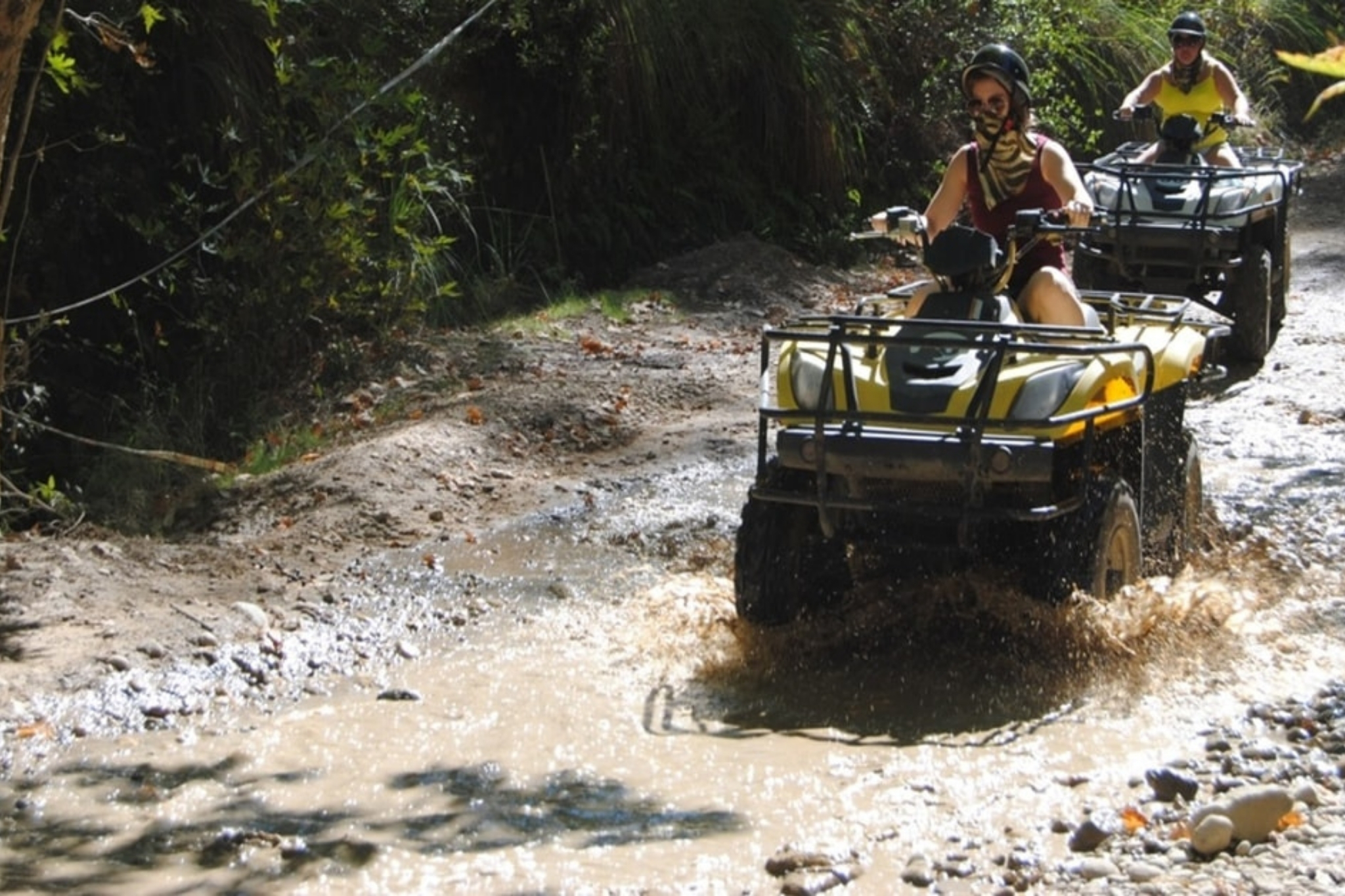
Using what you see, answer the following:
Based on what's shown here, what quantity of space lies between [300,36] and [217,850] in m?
6.36

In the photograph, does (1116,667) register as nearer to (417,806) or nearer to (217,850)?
(417,806)

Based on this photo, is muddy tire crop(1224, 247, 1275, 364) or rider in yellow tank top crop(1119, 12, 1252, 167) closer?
muddy tire crop(1224, 247, 1275, 364)

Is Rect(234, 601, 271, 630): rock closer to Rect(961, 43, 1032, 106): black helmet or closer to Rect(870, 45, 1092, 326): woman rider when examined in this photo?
Rect(870, 45, 1092, 326): woman rider

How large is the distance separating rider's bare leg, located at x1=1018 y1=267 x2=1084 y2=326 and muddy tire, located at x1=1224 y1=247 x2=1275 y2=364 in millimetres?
4521

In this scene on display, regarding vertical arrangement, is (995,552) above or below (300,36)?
below

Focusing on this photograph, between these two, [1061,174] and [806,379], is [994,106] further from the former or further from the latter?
[806,379]

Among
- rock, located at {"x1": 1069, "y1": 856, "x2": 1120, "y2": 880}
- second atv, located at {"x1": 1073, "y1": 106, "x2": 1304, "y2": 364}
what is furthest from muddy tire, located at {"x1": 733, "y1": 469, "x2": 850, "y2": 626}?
second atv, located at {"x1": 1073, "y1": 106, "x2": 1304, "y2": 364}

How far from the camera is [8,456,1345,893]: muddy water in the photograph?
195 inches

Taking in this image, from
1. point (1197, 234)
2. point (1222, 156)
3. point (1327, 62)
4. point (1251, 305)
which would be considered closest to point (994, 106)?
point (1197, 234)

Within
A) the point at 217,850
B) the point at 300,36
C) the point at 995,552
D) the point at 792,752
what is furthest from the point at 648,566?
the point at 300,36

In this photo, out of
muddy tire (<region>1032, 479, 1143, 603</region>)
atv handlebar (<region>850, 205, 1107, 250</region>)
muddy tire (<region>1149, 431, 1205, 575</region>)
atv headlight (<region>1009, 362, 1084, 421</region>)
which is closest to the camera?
atv headlight (<region>1009, 362, 1084, 421</region>)

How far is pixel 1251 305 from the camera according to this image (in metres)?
11.0

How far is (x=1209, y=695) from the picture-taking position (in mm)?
6102

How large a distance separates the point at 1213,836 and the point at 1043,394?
5.80 feet
